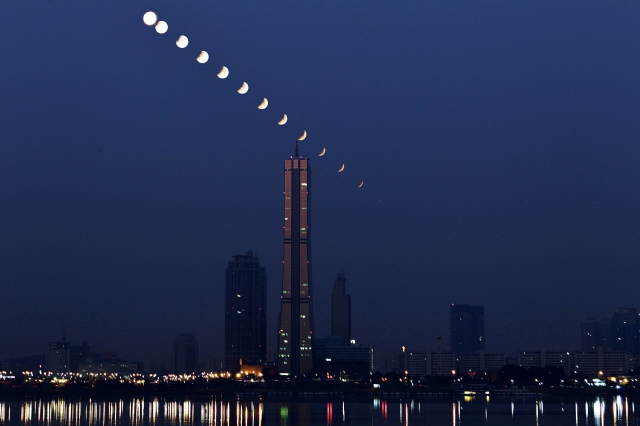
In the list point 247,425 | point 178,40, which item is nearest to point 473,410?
point 247,425

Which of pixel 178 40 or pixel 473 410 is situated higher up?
pixel 178 40

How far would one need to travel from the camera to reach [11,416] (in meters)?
101

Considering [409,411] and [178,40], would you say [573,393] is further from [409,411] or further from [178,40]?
[178,40]

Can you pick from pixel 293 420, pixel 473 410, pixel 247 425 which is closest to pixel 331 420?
pixel 293 420

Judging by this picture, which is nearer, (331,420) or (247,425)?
(247,425)

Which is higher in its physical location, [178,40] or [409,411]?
[178,40]

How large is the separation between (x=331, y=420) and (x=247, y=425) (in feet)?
45.4

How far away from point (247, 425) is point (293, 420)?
11.6 meters

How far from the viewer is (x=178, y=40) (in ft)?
178

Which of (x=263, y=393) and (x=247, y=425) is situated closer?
(x=247, y=425)

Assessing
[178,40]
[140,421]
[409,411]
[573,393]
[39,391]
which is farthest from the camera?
[573,393]

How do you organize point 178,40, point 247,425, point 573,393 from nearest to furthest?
point 178,40, point 247,425, point 573,393

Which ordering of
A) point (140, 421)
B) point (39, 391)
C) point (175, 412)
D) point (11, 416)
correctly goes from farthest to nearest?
point (39, 391)
point (175, 412)
point (11, 416)
point (140, 421)

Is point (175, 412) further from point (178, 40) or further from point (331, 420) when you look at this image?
point (178, 40)
